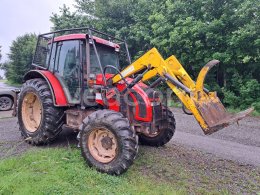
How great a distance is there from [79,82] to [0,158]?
2.06 meters

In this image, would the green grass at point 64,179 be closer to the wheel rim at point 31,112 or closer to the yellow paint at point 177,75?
the yellow paint at point 177,75

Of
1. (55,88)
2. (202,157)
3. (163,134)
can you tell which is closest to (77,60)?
(55,88)

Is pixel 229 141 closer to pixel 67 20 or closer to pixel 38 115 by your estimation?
pixel 38 115

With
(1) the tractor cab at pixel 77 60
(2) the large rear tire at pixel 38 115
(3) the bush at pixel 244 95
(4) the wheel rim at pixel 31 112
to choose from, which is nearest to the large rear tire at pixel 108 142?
(1) the tractor cab at pixel 77 60

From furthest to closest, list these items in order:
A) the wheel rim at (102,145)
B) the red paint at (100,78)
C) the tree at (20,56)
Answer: the tree at (20,56) < the red paint at (100,78) < the wheel rim at (102,145)

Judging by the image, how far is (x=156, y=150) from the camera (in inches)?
217

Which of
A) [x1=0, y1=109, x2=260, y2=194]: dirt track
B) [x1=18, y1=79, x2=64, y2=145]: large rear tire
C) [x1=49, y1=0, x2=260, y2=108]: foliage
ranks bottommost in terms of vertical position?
[x1=0, y1=109, x2=260, y2=194]: dirt track

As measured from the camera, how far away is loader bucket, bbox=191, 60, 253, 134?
407 centimetres

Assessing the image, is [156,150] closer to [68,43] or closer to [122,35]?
[68,43]

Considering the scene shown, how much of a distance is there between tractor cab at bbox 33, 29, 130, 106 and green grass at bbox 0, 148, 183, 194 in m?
1.47

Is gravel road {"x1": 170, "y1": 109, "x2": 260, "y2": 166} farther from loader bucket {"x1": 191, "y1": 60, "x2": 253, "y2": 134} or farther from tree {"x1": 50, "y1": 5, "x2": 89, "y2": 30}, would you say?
tree {"x1": 50, "y1": 5, "x2": 89, "y2": 30}

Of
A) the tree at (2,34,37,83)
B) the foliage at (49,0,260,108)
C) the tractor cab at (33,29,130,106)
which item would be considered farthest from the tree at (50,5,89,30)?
the tractor cab at (33,29,130,106)

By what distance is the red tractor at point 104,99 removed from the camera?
424 centimetres

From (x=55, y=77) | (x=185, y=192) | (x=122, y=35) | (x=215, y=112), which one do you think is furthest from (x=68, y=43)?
(x=122, y=35)
